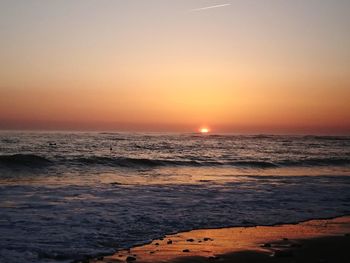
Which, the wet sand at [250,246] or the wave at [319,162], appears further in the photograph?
the wave at [319,162]

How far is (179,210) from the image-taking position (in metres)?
11.4

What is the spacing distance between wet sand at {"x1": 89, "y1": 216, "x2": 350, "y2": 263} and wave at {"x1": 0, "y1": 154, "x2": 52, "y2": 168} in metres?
18.4

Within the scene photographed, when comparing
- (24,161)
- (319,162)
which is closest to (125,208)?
(24,161)

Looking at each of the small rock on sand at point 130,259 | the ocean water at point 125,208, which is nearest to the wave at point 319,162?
the ocean water at point 125,208

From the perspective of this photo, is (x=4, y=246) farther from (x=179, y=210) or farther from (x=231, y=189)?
(x=231, y=189)

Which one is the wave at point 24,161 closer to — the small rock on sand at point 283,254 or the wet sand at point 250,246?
the wet sand at point 250,246

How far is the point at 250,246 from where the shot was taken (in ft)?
24.4

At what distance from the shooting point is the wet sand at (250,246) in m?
6.60

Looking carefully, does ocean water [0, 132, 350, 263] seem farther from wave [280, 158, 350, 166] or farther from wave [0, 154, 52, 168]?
wave [280, 158, 350, 166]

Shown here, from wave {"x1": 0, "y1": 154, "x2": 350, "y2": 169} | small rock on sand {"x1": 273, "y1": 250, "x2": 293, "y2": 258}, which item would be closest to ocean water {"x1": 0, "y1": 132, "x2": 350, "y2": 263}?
small rock on sand {"x1": 273, "y1": 250, "x2": 293, "y2": 258}

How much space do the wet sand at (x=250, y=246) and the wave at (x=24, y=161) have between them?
18371 mm

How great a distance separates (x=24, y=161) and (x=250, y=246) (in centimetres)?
2119

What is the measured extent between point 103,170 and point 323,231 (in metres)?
16.6

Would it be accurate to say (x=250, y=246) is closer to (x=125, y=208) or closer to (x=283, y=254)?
(x=283, y=254)
